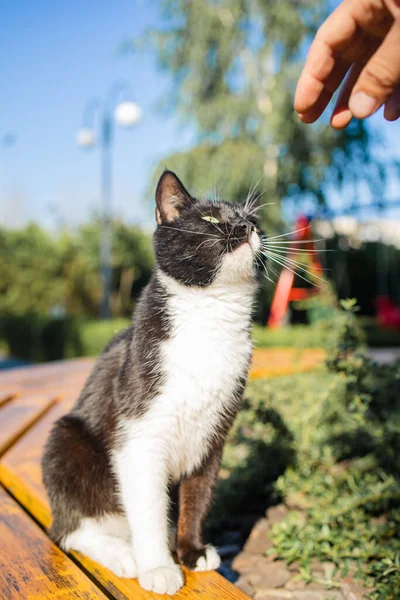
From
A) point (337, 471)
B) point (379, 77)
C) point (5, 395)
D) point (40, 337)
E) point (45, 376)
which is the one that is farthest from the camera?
point (40, 337)

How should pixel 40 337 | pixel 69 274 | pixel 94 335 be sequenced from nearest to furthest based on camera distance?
1. pixel 94 335
2. pixel 40 337
3. pixel 69 274

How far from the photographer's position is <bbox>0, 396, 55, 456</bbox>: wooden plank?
2.11 metres

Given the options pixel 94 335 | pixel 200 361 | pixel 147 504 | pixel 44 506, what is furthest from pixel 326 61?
pixel 94 335

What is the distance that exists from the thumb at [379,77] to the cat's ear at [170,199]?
63cm

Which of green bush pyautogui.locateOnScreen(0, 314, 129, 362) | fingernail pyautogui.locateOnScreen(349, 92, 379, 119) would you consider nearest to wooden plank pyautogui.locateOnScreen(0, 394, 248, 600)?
fingernail pyautogui.locateOnScreen(349, 92, 379, 119)

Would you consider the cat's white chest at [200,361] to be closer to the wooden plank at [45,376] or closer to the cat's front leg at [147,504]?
the cat's front leg at [147,504]

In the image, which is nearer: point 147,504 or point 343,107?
point 343,107

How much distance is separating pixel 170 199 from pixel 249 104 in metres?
9.10

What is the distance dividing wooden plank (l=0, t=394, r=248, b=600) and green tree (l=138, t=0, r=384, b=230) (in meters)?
7.61

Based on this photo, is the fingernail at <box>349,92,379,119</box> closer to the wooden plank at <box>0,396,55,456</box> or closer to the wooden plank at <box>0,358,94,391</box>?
the wooden plank at <box>0,396,55,456</box>

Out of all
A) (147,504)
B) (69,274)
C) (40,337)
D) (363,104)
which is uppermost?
(363,104)

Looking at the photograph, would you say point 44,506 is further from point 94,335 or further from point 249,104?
point 249,104

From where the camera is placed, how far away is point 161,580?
114cm

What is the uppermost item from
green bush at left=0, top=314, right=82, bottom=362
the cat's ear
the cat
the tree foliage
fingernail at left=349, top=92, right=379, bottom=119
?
fingernail at left=349, top=92, right=379, bottom=119
